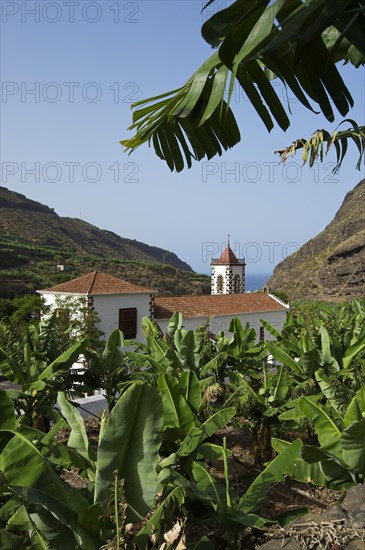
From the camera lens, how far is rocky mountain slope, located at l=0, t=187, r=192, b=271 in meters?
70.3

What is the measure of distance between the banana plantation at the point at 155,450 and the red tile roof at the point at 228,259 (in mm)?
29565

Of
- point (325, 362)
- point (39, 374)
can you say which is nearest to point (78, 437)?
point (39, 374)

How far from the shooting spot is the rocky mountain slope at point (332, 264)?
160 ft

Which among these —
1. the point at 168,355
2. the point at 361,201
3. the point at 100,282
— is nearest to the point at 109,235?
the point at 361,201

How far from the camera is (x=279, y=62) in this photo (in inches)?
110

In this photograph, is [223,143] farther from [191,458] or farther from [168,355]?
[168,355]

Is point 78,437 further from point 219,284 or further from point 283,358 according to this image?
point 219,284

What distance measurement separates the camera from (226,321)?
27281 millimetres

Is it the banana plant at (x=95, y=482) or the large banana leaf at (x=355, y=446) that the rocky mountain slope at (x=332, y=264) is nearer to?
the large banana leaf at (x=355, y=446)

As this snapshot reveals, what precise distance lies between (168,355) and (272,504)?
8.04 ft

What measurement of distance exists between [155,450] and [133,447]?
151 mm

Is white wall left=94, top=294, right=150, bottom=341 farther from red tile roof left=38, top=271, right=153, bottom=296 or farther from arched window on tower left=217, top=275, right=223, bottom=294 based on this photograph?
arched window on tower left=217, top=275, right=223, bottom=294

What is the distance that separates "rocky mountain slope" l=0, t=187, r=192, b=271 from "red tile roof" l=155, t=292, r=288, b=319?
43.5 m

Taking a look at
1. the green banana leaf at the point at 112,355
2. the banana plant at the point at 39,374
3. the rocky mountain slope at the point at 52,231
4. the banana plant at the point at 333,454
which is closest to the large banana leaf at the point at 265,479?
the banana plant at the point at 333,454
